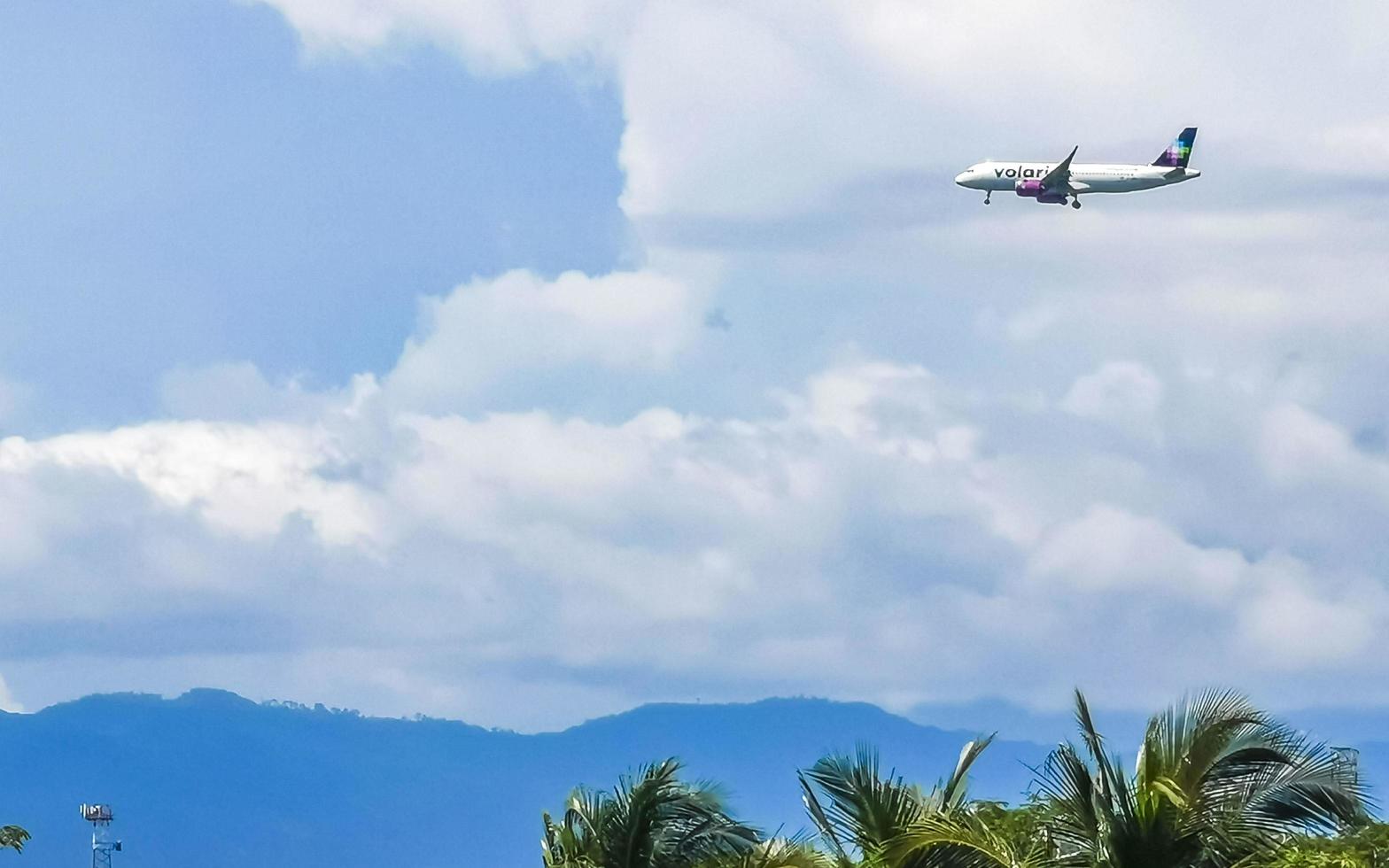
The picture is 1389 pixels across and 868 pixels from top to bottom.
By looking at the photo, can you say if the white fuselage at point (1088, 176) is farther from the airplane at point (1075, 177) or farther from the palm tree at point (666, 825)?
the palm tree at point (666, 825)

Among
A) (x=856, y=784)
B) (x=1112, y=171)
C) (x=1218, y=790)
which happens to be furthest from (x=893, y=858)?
(x=1112, y=171)

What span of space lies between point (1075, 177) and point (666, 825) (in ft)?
359

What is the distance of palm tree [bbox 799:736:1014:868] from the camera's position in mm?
29344

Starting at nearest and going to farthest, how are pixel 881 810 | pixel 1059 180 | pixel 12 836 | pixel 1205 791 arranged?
pixel 1205 791 → pixel 881 810 → pixel 12 836 → pixel 1059 180

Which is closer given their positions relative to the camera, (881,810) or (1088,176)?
(881,810)

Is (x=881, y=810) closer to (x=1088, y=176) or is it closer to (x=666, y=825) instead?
(x=666, y=825)

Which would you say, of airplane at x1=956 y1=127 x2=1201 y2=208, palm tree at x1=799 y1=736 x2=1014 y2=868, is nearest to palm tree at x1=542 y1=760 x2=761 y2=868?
palm tree at x1=799 y1=736 x2=1014 y2=868

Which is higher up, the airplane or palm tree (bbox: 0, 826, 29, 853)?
the airplane

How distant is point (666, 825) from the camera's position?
1344 inches

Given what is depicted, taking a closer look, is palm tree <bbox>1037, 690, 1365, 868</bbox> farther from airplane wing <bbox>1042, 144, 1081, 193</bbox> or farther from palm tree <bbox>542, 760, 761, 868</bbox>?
airplane wing <bbox>1042, 144, 1081, 193</bbox>

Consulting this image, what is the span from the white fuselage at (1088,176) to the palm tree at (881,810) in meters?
105

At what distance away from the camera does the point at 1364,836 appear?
27547mm

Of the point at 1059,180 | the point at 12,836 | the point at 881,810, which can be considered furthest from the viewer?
the point at 1059,180

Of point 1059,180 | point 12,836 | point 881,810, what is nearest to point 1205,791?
point 881,810
